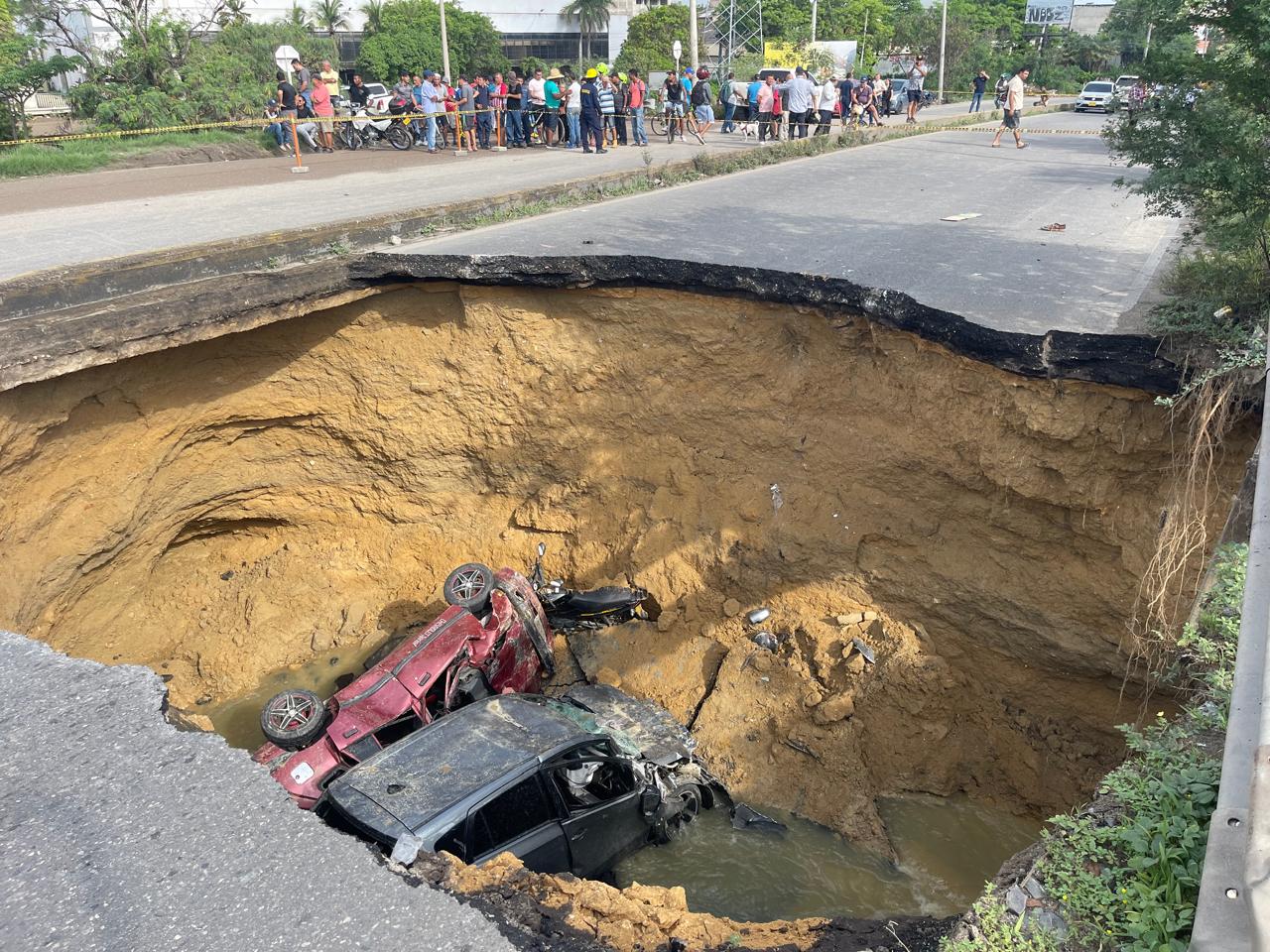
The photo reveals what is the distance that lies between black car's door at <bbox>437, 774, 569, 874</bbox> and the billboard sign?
70.1 meters

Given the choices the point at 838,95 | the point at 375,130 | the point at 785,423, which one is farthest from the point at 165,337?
the point at 838,95

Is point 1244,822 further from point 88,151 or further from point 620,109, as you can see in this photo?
point 88,151

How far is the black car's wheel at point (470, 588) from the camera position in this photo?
7832mm

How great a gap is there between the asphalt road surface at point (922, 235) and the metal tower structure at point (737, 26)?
31.9 m

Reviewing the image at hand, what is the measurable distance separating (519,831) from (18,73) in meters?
21.6

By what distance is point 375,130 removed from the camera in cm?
2197

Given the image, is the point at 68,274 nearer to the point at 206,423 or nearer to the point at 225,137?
the point at 206,423

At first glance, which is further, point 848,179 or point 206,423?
point 848,179

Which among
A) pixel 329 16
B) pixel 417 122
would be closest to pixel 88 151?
pixel 417 122

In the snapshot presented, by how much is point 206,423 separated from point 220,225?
3501 mm

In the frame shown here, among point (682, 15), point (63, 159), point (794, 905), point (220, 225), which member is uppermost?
point (682, 15)

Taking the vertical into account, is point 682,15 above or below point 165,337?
above

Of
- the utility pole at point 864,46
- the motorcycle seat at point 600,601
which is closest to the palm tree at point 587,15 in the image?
the utility pole at point 864,46

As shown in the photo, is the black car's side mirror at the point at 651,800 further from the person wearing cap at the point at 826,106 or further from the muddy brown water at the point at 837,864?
the person wearing cap at the point at 826,106
